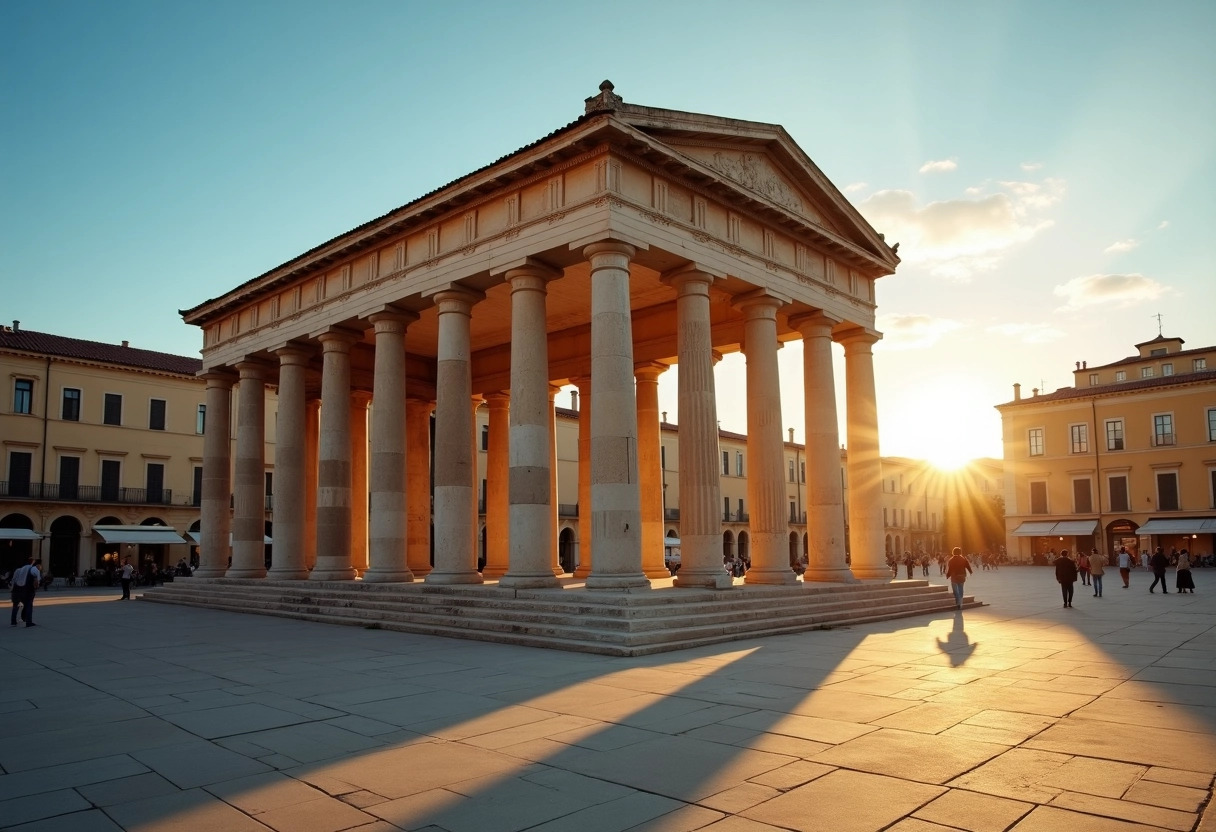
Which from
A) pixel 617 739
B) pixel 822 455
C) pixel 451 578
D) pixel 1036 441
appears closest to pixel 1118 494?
pixel 1036 441

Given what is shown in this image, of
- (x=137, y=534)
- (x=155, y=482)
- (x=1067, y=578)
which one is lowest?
(x=1067, y=578)

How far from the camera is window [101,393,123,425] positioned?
49.3m

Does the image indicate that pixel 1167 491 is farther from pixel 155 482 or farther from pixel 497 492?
pixel 155 482

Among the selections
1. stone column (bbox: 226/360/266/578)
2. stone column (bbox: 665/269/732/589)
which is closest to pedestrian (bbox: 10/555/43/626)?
stone column (bbox: 226/360/266/578)

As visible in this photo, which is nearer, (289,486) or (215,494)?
(289,486)

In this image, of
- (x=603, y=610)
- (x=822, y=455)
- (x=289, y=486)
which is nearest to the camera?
(x=603, y=610)

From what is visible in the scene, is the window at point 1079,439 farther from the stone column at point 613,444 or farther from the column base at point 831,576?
the stone column at point 613,444

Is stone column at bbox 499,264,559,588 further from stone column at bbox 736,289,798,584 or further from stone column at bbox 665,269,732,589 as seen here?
stone column at bbox 736,289,798,584

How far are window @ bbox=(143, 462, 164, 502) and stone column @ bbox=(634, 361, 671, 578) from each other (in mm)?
34948

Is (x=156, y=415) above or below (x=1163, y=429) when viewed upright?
above

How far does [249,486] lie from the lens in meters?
28.9

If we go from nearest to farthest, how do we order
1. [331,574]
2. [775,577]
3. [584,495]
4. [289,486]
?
[775,577] < [331,574] < [289,486] < [584,495]

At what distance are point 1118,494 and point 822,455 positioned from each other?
4607 centimetres

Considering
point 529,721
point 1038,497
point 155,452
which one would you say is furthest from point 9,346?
point 1038,497
